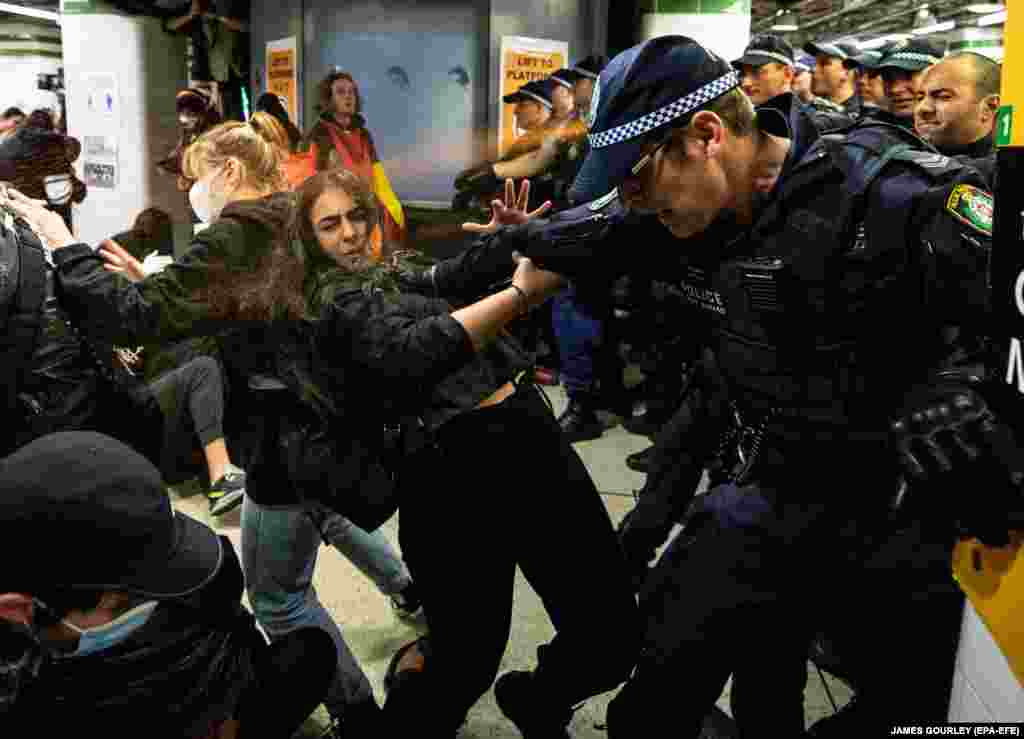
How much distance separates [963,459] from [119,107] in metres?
6.48

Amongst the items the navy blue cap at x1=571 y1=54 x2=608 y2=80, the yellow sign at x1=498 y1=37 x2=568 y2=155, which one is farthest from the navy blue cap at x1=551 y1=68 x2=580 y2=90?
the yellow sign at x1=498 y1=37 x2=568 y2=155

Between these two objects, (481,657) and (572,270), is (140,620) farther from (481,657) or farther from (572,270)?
(572,270)

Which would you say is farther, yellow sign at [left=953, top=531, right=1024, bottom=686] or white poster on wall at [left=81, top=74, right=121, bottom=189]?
white poster on wall at [left=81, top=74, right=121, bottom=189]

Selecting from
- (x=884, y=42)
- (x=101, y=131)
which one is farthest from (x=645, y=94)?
(x=884, y=42)

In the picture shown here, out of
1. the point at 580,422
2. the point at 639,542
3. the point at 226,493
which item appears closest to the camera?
the point at 639,542

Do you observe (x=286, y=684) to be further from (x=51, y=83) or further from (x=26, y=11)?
(x=26, y=11)

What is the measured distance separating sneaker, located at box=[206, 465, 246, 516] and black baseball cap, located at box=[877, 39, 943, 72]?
11.8 feet

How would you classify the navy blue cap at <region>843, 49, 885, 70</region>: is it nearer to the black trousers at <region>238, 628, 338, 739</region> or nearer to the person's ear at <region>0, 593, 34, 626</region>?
the black trousers at <region>238, 628, 338, 739</region>

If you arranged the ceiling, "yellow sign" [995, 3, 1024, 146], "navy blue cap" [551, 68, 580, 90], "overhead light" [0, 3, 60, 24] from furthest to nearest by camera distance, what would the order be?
1. the ceiling
2. "overhead light" [0, 3, 60, 24]
3. "navy blue cap" [551, 68, 580, 90]
4. "yellow sign" [995, 3, 1024, 146]

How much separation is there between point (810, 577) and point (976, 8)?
14.3m

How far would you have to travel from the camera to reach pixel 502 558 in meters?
2.03

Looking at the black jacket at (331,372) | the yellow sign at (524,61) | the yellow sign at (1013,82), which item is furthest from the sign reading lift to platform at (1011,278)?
the yellow sign at (524,61)

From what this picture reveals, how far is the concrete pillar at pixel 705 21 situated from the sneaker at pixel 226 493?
16.5ft

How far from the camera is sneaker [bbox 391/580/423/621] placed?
2.99m
